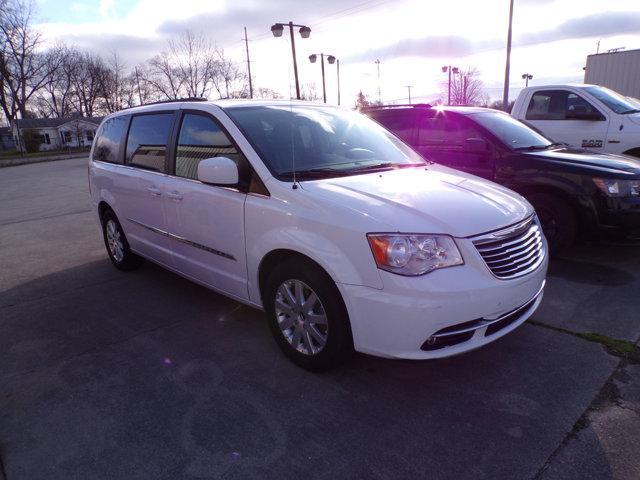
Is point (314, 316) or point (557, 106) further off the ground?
point (557, 106)

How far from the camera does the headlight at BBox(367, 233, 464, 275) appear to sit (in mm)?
2494

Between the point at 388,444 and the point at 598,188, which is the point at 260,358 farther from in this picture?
the point at 598,188

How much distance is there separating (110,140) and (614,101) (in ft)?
24.7

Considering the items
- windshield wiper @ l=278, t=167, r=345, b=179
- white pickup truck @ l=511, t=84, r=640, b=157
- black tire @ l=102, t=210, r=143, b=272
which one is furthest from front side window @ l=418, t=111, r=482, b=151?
black tire @ l=102, t=210, r=143, b=272

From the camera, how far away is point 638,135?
6.95 m

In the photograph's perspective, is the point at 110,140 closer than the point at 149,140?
No

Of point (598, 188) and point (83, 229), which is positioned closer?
point (598, 188)

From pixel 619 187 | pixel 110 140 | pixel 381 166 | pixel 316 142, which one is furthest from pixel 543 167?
pixel 110 140

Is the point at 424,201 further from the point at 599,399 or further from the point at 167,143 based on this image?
the point at 167,143

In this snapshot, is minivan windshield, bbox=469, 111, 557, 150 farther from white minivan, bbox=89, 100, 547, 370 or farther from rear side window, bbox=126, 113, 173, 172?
rear side window, bbox=126, 113, 173, 172

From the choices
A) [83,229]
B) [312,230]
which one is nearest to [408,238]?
[312,230]

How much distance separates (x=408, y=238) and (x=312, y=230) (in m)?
0.58

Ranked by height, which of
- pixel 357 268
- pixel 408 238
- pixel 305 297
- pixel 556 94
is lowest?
pixel 305 297

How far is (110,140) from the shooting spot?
5.23 m
